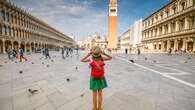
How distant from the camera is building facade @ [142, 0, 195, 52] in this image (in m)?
27.8

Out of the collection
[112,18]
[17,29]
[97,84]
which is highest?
[112,18]

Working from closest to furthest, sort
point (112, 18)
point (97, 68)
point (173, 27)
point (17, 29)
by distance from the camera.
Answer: point (97, 68) → point (173, 27) → point (17, 29) → point (112, 18)

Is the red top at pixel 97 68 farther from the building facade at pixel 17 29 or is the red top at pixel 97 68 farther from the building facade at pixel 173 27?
the building facade at pixel 17 29

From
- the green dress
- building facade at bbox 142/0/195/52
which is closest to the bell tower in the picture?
building facade at bbox 142/0/195/52

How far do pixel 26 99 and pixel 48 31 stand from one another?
204 ft

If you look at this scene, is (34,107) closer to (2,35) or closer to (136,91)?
(136,91)

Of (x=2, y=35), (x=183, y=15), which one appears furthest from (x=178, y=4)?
(x=2, y=35)

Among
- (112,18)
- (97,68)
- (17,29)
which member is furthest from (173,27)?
(17,29)

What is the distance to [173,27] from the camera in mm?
34031

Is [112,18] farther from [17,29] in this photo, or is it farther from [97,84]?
[97,84]

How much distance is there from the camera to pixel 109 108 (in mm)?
3176

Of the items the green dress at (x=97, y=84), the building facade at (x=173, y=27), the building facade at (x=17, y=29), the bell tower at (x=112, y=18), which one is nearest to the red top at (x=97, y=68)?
the green dress at (x=97, y=84)

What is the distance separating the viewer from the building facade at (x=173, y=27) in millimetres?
27750

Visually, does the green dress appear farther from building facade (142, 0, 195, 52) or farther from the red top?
building facade (142, 0, 195, 52)
